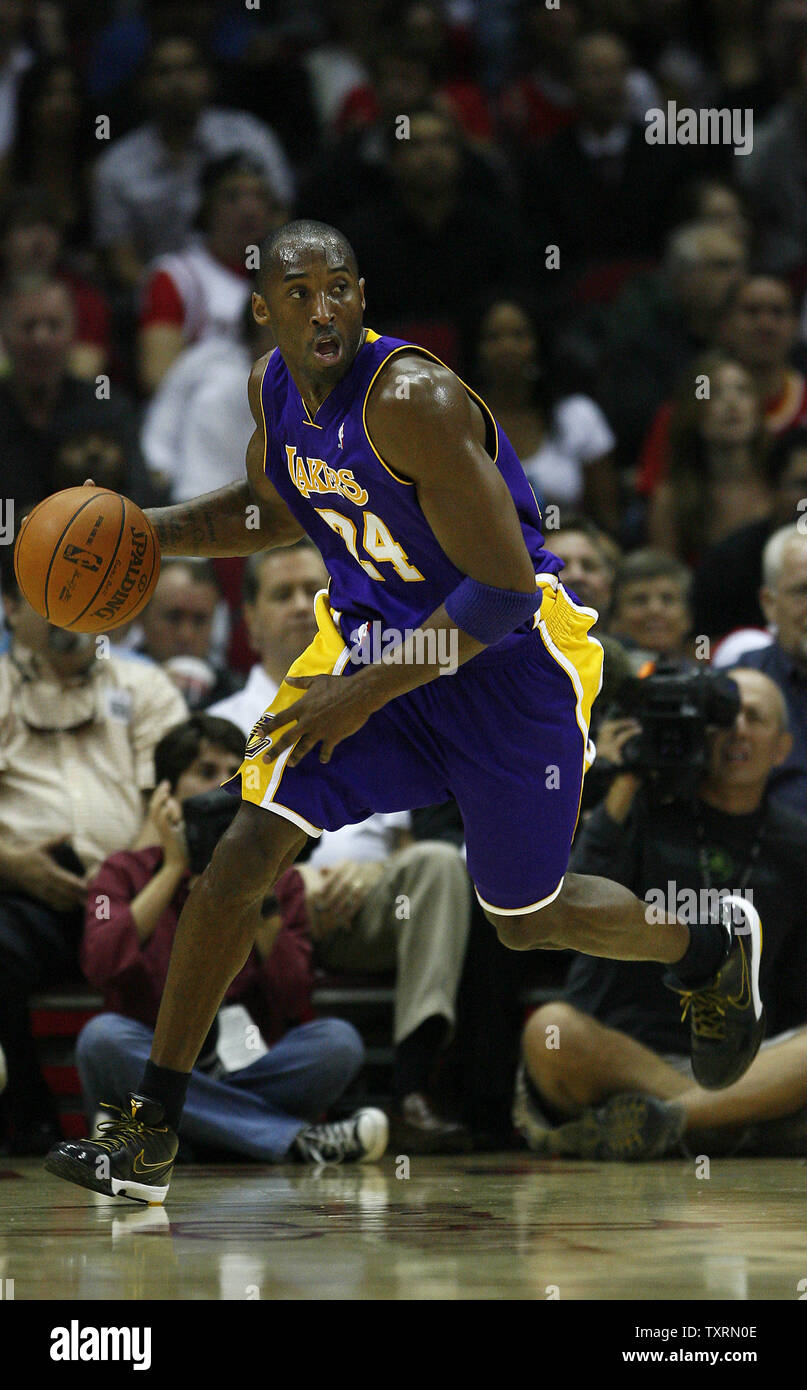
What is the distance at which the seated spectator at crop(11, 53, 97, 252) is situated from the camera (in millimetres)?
8406

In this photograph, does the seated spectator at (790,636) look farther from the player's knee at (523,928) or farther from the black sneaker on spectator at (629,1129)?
the player's knee at (523,928)

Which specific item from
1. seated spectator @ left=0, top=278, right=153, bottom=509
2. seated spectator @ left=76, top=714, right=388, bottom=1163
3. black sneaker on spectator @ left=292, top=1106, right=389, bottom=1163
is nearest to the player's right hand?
seated spectator @ left=76, top=714, right=388, bottom=1163

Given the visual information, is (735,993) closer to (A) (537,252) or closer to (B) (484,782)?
(B) (484,782)

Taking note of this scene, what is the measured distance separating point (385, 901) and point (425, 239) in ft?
12.0

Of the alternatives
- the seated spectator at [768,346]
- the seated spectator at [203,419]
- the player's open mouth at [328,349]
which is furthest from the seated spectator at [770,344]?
the player's open mouth at [328,349]

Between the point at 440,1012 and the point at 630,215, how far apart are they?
16.4ft

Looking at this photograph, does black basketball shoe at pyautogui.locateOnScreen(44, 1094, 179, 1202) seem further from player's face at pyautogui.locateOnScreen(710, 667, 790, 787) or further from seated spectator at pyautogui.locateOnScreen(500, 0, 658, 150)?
seated spectator at pyautogui.locateOnScreen(500, 0, 658, 150)

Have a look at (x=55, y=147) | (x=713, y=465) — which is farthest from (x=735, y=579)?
(x=55, y=147)

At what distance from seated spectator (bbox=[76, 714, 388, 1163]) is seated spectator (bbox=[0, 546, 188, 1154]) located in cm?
Result: 16

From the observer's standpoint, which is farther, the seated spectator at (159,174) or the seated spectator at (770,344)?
the seated spectator at (159,174)

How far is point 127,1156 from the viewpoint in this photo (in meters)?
3.46

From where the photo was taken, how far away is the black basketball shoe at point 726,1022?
406 cm

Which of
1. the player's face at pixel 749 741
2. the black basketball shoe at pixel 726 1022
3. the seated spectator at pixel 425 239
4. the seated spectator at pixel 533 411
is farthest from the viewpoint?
the seated spectator at pixel 425 239

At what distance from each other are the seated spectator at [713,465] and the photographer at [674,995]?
184cm
